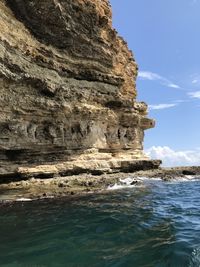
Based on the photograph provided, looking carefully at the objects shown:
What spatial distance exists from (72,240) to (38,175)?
14877mm

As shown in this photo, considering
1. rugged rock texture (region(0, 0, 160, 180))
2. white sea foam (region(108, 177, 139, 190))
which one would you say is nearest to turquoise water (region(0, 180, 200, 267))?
white sea foam (region(108, 177, 139, 190))

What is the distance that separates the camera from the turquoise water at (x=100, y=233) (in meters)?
9.75

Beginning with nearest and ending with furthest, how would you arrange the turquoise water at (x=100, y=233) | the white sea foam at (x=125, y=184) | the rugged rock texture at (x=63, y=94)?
the turquoise water at (x=100, y=233) → the rugged rock texture at (x=63, y=94) → the white sea foam at (x=125, y=184)

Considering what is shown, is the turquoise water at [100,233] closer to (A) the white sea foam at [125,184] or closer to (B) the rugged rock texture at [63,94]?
(A) the white sea foam at [125,184]

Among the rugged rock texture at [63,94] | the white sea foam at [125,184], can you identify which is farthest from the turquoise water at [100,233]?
the rugged rock texture at [63,94]

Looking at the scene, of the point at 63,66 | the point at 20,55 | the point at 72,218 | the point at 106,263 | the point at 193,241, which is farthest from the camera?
the point at 63,66

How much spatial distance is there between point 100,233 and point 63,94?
1911 cm

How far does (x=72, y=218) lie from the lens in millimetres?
15602

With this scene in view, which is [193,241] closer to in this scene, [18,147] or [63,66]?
[18,147]

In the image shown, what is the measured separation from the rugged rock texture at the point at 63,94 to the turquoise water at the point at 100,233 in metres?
8.02

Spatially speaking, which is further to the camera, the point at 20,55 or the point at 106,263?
the point at 20,55

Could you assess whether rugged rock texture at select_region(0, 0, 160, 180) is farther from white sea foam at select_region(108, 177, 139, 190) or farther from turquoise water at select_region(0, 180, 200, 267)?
turquoise water at select_region(0, 180, 200, 267)

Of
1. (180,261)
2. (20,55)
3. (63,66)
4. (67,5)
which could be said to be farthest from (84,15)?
(180,261)

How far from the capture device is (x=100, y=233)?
12.8m
